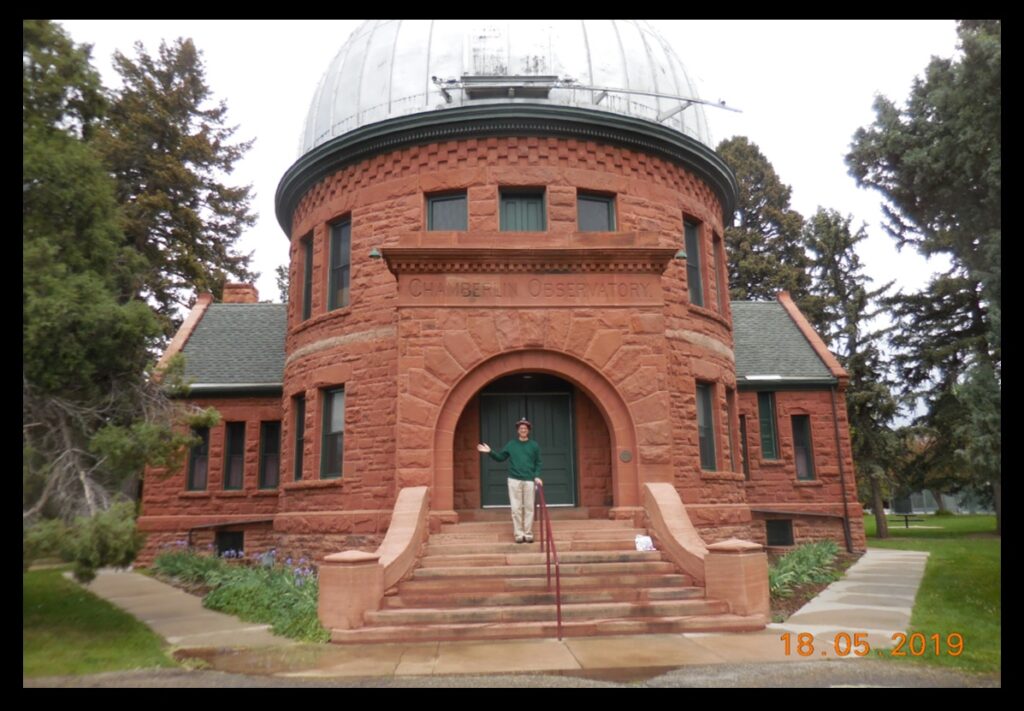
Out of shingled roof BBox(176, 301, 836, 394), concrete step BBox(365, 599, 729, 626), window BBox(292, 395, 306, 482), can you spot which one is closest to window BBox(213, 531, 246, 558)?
shingled roof BBox(176, 301, 836, 394)

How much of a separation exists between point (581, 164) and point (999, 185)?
6.71 m

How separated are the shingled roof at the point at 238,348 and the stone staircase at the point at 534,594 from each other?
10088mm

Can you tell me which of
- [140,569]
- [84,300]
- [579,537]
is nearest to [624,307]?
[579,537]

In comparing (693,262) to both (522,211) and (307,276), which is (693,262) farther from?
(307,276)

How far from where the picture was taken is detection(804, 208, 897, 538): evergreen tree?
91.0 feet

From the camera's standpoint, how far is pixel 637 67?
49.5ft

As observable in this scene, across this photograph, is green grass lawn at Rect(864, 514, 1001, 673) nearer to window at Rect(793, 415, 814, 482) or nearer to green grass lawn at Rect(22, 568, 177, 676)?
window at Rect(793, 415, 814, 482)

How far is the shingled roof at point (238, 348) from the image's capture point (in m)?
18.7

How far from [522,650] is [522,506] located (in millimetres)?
2943

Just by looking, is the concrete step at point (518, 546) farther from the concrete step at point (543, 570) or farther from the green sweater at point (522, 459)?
the green sweater at point (522, 459)

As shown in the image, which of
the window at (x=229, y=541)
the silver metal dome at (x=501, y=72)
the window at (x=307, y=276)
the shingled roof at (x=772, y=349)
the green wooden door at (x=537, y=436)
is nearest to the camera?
the green wooden door at (x=537, y=436)

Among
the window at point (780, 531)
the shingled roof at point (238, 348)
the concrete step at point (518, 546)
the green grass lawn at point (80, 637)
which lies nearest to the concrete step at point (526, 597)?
the concrete step at point (518, 546)

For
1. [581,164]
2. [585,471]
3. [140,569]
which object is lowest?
[140,569]
